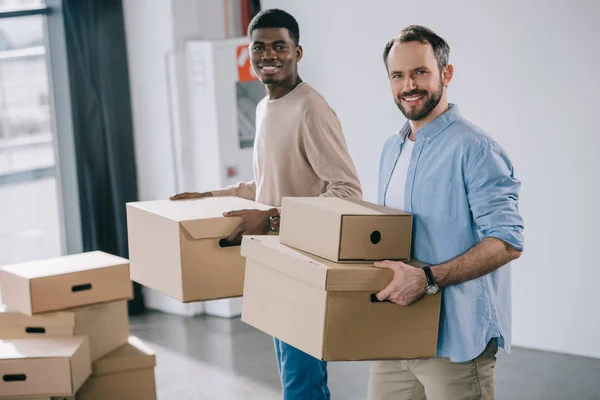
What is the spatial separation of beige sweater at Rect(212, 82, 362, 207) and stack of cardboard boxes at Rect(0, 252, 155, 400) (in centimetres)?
98

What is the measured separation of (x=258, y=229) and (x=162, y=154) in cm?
258

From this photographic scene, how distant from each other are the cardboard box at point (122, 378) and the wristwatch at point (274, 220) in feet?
4.05

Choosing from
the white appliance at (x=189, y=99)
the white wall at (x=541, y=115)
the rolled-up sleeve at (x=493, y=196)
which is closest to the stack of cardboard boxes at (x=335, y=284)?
the rolled-up sleeve at (x=493, y=196)

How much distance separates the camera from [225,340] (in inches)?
179

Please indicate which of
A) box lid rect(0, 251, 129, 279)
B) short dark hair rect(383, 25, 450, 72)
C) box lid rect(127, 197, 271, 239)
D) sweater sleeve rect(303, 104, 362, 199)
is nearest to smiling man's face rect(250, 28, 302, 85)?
sweater sleeve rect(303, 104, 362, 199)

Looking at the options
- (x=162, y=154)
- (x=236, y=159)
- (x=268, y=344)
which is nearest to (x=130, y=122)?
(x=162, y=154)

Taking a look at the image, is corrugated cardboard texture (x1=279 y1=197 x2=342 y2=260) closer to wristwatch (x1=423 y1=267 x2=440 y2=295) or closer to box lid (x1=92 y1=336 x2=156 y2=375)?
wristwatch (x1=423 y1=267 x2=440 y2=295)

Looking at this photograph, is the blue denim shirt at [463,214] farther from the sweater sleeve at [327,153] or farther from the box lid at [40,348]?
the box lid at [40,348]

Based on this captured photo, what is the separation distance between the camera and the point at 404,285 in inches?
A: 76.2

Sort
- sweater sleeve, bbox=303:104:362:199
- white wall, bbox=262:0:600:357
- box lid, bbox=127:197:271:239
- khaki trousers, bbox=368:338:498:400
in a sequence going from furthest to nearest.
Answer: white wall, bbox=262:0:600:357 < sweater sleeve, bbox=303:104:362:199 < box lid, bbox=127:197:271:239 < khaki trousers, bbox=368:338:498:400

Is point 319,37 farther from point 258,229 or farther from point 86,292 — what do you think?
point 258,229

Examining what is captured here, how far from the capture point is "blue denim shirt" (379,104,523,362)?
1922mm

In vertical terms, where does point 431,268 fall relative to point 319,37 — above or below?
below

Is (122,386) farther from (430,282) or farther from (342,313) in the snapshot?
(430,282)
